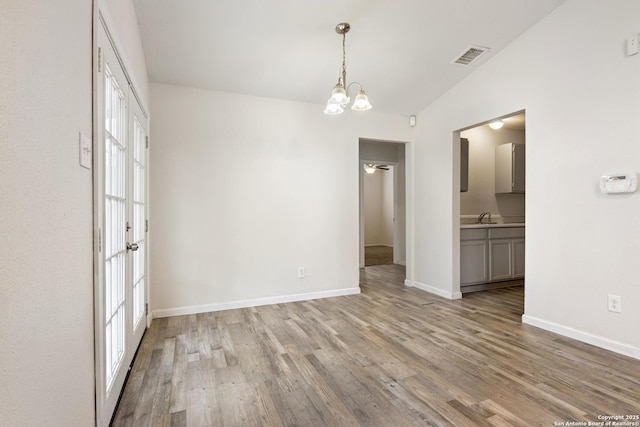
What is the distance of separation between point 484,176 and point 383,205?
5254 millimetres

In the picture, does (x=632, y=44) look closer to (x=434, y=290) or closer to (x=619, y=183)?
(x=619, y=183)

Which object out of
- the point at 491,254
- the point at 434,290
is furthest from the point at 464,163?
the point at 434,290

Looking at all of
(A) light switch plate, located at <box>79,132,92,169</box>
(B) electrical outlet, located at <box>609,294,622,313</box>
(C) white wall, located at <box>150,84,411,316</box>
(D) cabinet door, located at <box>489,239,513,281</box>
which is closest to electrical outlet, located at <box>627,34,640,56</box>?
(B) electrical outlet, located at <box>609,294,622,313</box>

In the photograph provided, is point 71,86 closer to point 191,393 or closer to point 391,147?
point 191,393

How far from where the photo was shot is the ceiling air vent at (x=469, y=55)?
334cm

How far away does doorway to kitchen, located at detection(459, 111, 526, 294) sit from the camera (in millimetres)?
4441

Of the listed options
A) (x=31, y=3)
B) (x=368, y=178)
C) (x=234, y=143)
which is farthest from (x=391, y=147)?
(x=31, y=3)

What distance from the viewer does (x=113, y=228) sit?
187cm

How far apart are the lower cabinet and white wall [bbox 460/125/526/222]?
763mm

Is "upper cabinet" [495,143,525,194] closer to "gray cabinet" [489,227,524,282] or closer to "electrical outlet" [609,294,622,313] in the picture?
"gray cabinet" [489,227,524,282]

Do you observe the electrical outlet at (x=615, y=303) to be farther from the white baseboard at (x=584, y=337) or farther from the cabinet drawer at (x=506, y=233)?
the cabinet drawer at (x=506, y=233)

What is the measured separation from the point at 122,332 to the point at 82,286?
98 cm

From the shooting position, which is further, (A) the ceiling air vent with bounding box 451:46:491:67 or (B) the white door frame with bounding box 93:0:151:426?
(A) the ceiling air vent with bounding box 451:46:491:67

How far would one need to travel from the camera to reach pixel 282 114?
3.94 m
